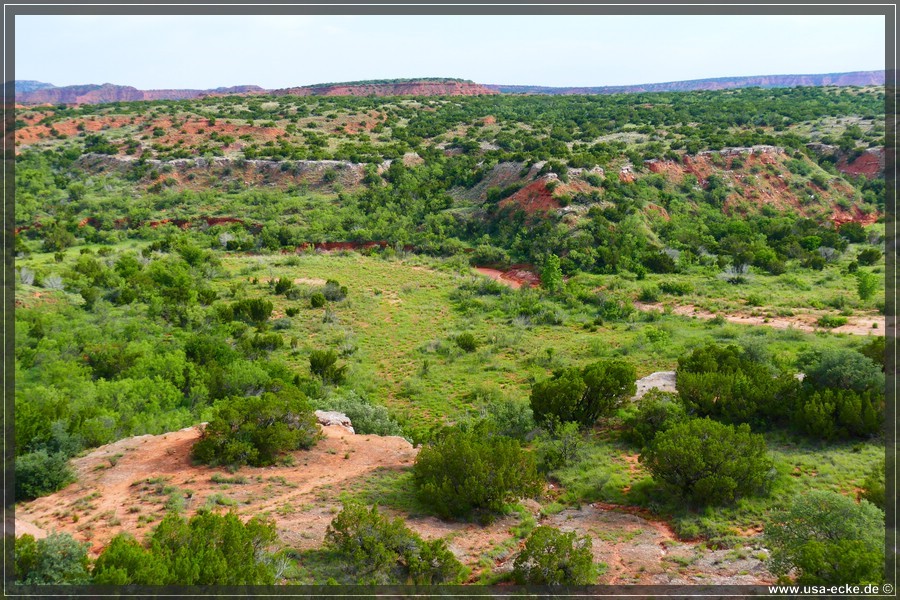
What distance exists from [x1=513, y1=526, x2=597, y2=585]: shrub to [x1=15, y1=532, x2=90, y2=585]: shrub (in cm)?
621

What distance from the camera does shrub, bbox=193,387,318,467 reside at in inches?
456

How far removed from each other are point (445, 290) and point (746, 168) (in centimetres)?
3395

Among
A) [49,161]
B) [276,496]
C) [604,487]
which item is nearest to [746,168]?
[604,487]

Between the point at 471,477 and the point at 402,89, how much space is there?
461 ft

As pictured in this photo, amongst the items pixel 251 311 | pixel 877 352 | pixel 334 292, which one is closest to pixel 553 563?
pixel 877 352

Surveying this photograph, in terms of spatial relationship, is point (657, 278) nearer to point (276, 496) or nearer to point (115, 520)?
point (276, 496)

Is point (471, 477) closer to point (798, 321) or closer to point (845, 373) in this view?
point (845, 373)

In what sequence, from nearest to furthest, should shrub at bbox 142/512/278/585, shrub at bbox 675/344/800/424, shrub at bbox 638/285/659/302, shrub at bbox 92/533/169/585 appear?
shrub at bbox 92/533/169/585
shrub at bbox 142/512/278/585
shrub at bbox 675/344/800/424
shrub at bbox 638/285/659/302

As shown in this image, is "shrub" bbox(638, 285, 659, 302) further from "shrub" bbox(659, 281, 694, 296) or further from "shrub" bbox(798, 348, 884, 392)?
"shrub" bbox(798, 348, 884, 392)

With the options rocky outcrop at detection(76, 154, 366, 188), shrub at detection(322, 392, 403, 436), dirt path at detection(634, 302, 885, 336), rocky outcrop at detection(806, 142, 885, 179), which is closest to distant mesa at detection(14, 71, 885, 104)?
rocky outcrop at detection(76, 154, 366, 188)

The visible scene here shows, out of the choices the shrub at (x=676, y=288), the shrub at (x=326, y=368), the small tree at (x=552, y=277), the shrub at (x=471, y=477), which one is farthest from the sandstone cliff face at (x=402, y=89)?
the shrub at (x=471, y=477)

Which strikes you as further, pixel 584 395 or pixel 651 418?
pixel 584 395

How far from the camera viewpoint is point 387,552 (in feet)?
26.3

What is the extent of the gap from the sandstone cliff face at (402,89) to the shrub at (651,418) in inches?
5151
